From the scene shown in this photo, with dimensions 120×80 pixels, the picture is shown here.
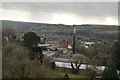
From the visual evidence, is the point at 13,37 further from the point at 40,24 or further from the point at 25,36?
the point at 40,24

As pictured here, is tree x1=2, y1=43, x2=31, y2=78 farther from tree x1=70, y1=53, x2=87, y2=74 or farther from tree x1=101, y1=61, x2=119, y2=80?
tree x1=101, y1=61, x2=119, y2=80

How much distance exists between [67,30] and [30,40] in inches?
45.1

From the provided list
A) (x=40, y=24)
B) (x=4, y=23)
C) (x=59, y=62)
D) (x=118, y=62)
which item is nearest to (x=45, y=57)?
(x=59, y=62)

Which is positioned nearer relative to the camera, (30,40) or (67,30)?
(30,40)

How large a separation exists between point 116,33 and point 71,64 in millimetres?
1289

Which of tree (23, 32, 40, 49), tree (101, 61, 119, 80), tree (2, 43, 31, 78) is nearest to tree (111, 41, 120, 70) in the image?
→ tree (101, 61, 119, 80)

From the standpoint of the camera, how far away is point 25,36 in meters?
5.71

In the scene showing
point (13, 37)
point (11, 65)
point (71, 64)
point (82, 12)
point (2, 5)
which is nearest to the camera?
point (11, 65)

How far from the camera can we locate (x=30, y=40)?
19.2 feet

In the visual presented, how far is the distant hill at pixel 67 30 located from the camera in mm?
5762

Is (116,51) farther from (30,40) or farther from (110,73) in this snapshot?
(30,40)

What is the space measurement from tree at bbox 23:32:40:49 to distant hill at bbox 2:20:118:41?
13 centimetres

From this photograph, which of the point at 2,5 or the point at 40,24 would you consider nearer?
the point at 2,5

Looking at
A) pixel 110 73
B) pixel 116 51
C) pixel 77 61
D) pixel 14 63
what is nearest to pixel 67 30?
pixel 77 61
